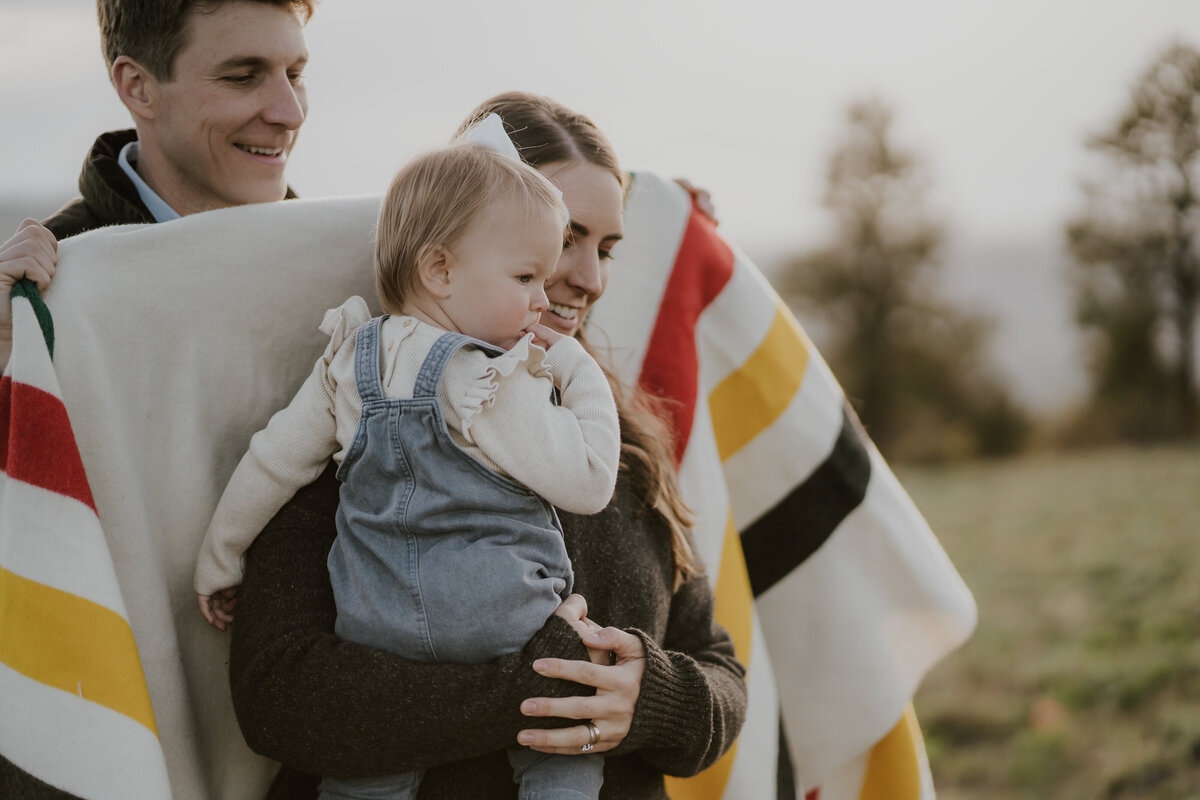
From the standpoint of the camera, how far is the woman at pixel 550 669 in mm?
1320

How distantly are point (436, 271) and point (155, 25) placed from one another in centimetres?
100

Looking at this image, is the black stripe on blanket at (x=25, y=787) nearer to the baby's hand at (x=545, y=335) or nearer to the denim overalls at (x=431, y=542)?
the denim overalls at (x=431, y=542)

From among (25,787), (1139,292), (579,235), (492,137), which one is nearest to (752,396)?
(579,235)

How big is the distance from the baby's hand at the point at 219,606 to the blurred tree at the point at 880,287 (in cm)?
1400

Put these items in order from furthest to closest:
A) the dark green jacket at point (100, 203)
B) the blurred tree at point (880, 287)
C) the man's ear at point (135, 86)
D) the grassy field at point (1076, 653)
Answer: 1. the blurred tree at point (880, 287)
2. the grassy field at point (1076, 653)
3. the man's ear at point (135, 86)
4. the dark green jacket at point (100, 203)

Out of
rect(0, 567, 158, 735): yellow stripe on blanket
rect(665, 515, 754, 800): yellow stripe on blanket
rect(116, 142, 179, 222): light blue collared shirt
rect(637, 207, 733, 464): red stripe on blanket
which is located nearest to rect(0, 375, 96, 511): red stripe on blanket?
rect(0, 567, 158, 735): yellow stripe on blanket

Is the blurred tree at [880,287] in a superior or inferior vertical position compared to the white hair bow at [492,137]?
inferior

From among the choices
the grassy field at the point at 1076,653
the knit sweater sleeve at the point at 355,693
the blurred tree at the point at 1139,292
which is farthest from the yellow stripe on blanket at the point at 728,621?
the blurred tree at the point at 1139,292

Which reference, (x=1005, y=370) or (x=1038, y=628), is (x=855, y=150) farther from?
(x=1038, y=628)

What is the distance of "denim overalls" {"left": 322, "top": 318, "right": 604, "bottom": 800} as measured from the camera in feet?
4.32

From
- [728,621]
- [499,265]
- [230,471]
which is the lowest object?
[728,621]

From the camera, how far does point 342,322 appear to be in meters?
1.47

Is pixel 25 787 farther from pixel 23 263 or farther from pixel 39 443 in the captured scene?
pixel 23 263

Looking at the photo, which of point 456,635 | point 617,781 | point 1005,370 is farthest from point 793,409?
point 1005,370
